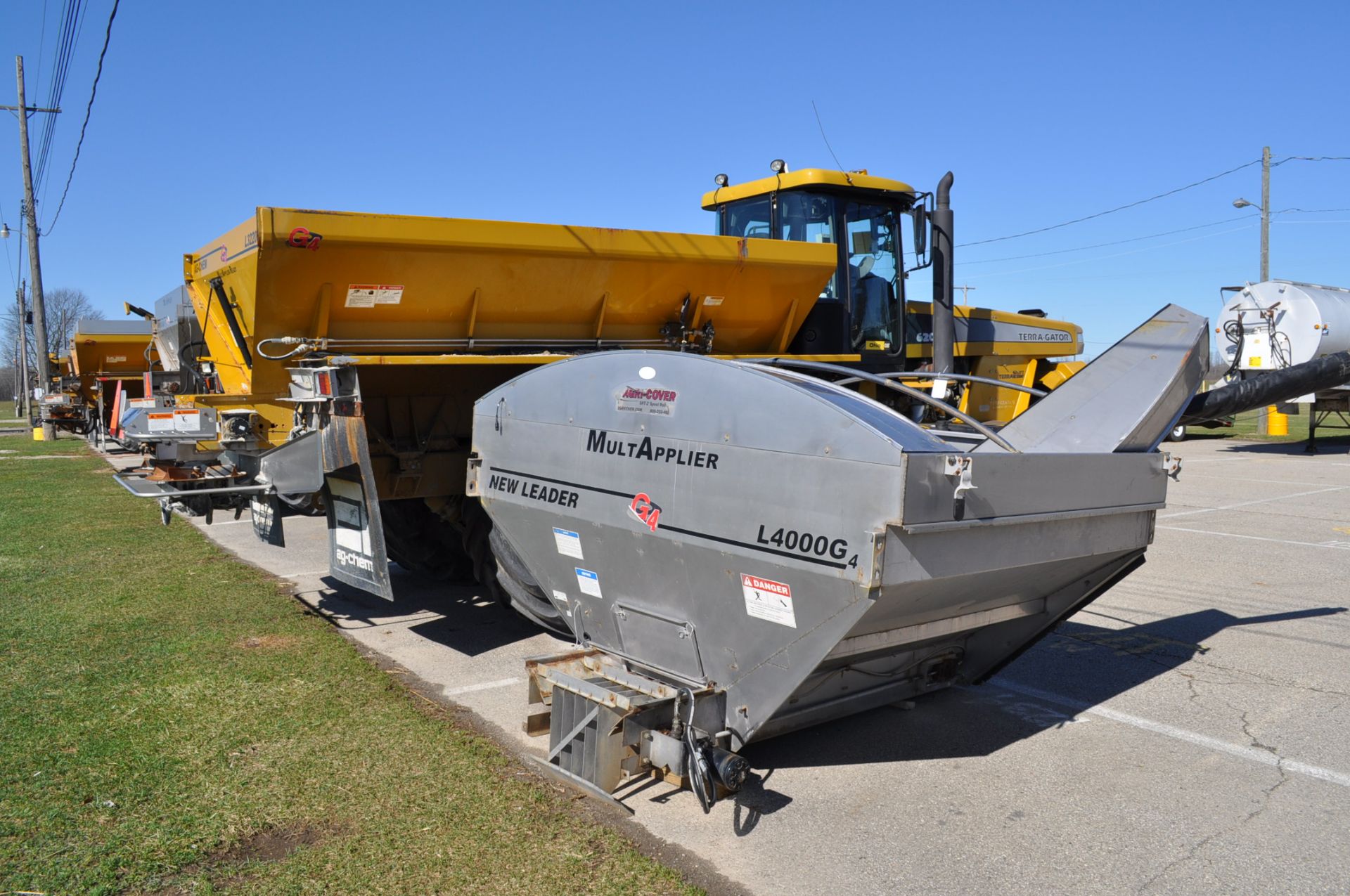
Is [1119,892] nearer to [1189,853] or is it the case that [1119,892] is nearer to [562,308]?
[1189,853]

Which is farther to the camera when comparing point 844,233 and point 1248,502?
point 1248,502

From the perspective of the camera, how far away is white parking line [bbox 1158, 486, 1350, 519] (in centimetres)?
1171

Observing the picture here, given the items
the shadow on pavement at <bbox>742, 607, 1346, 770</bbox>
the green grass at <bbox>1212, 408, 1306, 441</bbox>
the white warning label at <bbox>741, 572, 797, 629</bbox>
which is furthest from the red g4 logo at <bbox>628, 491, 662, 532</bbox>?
the green grass at <bbox>1212, 408, 1306, 441</bbox>

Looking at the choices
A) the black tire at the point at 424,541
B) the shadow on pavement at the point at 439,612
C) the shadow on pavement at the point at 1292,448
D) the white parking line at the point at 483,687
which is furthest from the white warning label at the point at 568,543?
the shadow on pavement at the point at 1292,448

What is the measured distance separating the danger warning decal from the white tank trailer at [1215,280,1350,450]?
56.9ft

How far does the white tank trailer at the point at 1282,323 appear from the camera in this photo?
18.6 meters

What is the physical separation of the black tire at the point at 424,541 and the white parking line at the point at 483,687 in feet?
6.74

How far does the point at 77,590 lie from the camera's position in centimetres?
782

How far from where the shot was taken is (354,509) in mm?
5828

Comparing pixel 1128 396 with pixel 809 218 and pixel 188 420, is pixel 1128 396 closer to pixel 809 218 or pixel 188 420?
pixel 809 218

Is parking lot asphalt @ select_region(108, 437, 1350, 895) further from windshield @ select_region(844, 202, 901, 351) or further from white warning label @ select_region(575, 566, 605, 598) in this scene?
windshield @ select_region(844, 202, 901, 351)

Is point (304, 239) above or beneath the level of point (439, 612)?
above

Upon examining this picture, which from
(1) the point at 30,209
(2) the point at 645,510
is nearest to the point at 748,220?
(2) the point at 645,510

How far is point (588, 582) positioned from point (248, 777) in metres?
1.62
